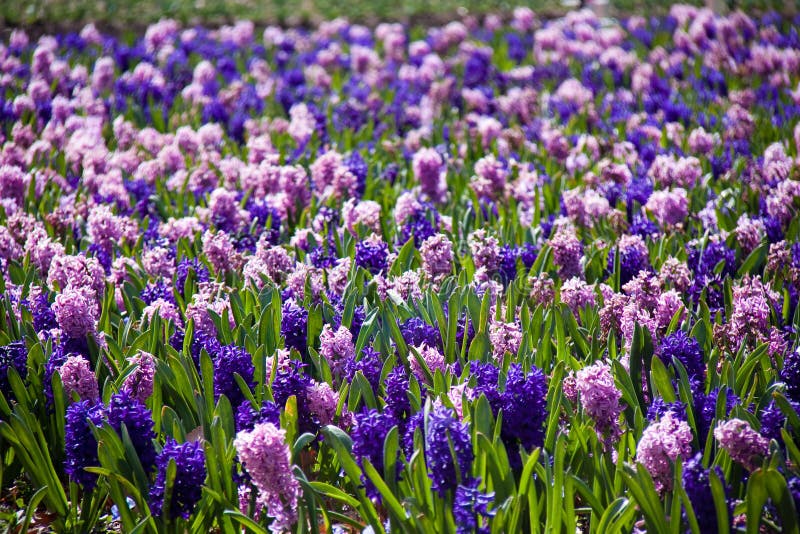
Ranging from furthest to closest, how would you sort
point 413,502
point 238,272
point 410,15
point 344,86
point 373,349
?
point 410,15 → point 344,86 → point 238,272 → point 373,349 → point 413,502

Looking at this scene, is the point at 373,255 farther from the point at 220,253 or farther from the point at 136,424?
the point at 136,424

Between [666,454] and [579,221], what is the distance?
84.6 inches

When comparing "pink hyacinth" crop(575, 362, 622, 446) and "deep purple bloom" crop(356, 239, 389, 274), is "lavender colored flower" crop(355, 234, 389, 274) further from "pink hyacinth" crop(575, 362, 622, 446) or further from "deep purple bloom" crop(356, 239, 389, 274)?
"pink hyacinth" crop(575, 362, 622, 446)

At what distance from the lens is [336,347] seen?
8.86 feet

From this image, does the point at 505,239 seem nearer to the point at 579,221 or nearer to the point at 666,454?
the point at 579,221

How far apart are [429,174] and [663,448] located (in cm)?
265

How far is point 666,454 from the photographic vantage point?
213 centimetres

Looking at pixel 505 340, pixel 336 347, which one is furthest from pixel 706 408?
pixel 336 347

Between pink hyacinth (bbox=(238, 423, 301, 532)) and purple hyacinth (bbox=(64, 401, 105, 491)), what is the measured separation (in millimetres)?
486

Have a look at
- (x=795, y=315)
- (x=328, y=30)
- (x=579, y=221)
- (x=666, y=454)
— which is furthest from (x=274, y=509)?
(x=328, y=30)

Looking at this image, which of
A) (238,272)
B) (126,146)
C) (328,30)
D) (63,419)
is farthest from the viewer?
(328,30)

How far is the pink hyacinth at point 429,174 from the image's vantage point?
450 centimetres

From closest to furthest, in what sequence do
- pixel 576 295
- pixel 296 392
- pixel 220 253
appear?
pixel 296 392, pixel 576 295, pixel 220 253

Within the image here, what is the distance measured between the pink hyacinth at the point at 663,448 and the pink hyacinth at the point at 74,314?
6.20 ft
